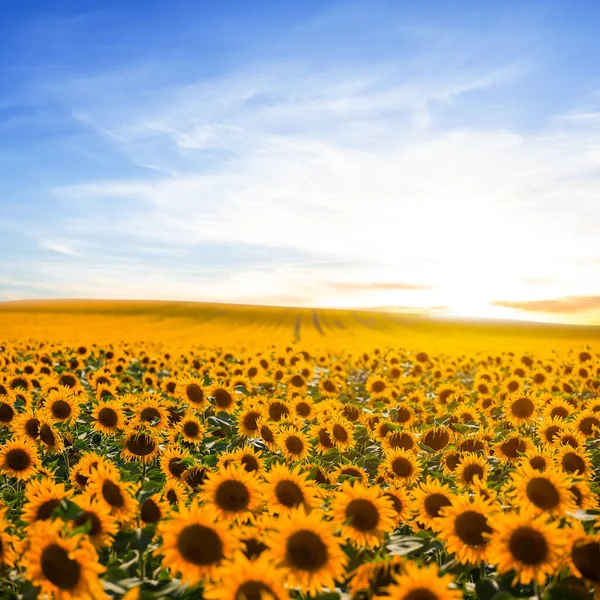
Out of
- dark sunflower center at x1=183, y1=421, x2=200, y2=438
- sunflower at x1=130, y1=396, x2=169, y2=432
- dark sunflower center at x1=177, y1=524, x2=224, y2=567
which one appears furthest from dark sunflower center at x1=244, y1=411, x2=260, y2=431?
dark sunflower center at x1=177, y1=524, x2=224, y2=567

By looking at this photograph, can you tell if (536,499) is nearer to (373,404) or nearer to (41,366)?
(373,404)

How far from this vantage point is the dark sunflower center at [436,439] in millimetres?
7852

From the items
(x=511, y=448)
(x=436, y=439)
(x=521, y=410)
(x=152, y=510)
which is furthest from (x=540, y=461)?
(x=152, y=510)

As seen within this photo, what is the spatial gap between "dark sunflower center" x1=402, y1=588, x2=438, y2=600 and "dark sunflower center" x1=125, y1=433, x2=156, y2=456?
13.7 feet

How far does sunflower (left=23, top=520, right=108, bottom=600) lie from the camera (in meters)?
3.13

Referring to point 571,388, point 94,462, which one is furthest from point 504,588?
point 571,388

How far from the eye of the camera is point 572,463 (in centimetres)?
622

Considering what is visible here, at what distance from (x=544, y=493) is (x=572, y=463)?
211 centimetres

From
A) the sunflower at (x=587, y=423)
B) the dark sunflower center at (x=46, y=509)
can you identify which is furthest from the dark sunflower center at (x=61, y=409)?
the sunflower at (x=587, y=423)

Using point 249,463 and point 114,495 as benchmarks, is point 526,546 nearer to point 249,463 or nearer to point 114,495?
point 249,463

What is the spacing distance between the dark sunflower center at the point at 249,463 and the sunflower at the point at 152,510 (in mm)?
1146

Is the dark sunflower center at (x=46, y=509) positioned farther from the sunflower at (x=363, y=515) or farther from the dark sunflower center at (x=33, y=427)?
the dark sunflower center at (x=33, y=427)

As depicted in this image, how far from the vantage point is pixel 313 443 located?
7.98 metres

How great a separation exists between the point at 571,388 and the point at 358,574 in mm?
11095
